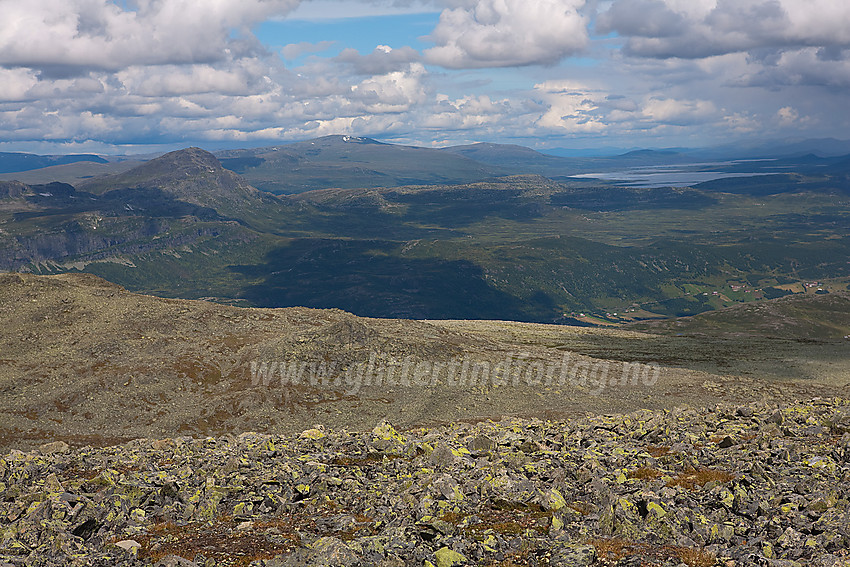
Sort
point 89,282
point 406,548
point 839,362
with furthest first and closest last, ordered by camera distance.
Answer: point 89,282
point 839,362
point 406,548

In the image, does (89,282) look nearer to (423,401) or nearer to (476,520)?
(423,401)

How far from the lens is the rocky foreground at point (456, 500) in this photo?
29.1 metres

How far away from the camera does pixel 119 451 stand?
2227 inches

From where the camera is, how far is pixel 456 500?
36.8 metres

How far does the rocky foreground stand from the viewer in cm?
2908

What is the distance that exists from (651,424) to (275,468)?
37452 mm

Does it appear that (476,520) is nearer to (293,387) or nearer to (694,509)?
(694,509)

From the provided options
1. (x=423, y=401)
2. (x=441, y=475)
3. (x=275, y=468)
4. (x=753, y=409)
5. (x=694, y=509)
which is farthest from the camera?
(x=423, y=401)

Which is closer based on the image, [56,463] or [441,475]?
[441,475]

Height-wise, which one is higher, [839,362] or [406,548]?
[406,548]

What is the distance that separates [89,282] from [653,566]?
187 meters

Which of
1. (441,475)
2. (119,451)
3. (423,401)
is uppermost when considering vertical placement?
(441,475)

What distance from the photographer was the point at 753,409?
200ft

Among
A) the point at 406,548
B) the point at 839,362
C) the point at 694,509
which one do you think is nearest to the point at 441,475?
the point at 406,548
